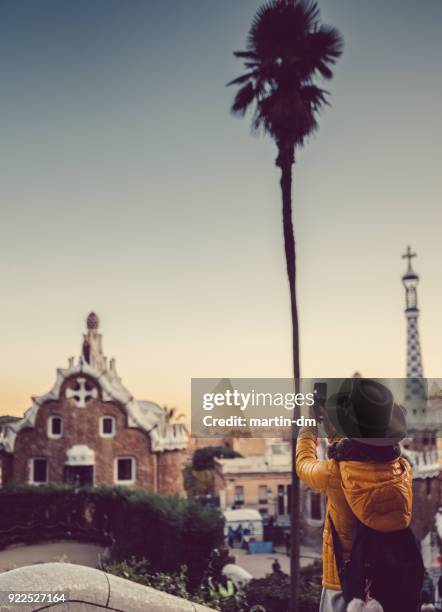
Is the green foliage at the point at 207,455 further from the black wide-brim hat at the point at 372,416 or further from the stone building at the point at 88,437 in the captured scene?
the black wide-brim hat at the point at 372,416

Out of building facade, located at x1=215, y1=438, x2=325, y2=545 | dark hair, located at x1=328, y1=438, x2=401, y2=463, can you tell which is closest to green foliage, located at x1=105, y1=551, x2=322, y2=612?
dark hair, located at x1=328, y1=438, x2=401, y2=463

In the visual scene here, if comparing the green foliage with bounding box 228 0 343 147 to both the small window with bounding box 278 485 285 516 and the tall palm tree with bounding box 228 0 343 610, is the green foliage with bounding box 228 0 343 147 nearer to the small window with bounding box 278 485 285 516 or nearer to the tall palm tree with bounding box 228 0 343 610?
the tall palm tree with bounding box 228 0 343 610

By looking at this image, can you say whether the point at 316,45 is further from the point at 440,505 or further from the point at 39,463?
the point at 39,463

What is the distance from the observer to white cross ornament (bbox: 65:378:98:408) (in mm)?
27719

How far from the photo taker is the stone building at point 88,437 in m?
27.4

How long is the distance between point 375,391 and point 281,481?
1391 inches

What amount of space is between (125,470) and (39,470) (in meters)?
3.74

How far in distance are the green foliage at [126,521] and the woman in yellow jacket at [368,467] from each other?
13301 mm

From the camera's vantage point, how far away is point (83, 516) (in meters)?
23.6

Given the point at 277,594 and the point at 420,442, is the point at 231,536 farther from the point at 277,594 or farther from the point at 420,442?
the point at 277,594

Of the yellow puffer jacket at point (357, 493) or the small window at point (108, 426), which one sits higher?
the yellow puffer jacket at point (357, 493)

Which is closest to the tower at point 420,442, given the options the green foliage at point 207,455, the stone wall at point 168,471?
the stone wall at point 168,471
